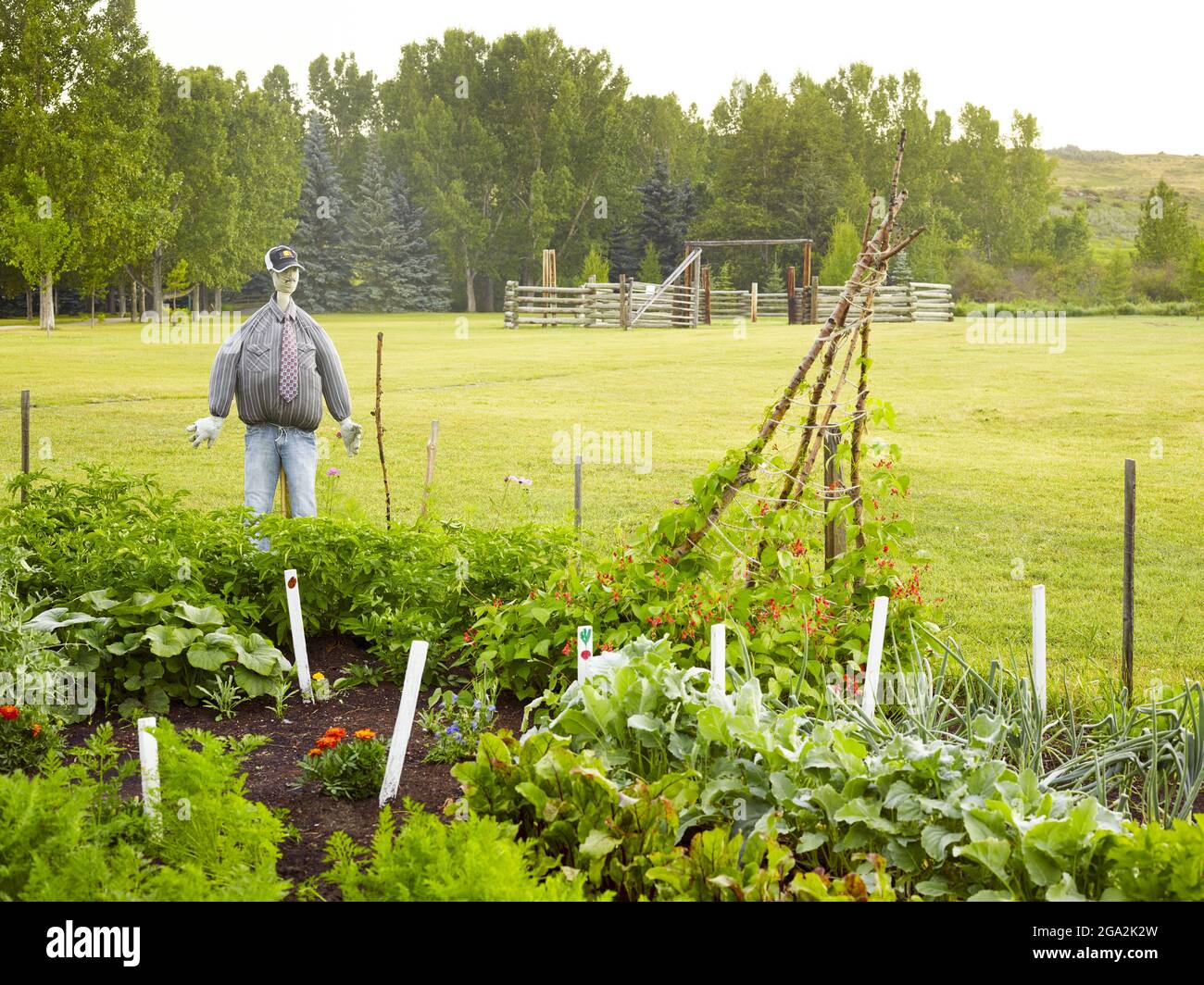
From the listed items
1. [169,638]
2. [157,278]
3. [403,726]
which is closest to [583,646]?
[403,726]

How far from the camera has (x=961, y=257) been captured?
5322 centimetres

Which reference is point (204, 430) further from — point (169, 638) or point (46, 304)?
point (46, 304)

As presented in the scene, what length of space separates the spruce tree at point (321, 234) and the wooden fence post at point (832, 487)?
5439 cm

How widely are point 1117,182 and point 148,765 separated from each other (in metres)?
159

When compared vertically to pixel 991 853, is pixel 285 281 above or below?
above

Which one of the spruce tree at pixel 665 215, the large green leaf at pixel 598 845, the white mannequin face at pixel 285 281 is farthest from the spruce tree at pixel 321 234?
the large green leaf at pixel 598 845

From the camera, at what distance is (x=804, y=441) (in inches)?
210

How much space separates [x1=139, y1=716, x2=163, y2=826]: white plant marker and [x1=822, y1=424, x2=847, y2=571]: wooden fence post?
299 centimetres

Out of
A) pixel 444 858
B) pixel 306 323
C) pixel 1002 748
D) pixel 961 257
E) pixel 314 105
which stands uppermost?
pixel 314 105

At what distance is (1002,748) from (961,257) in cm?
5239

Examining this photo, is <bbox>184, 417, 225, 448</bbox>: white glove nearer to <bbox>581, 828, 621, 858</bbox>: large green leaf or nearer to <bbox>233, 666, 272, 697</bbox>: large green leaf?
<bbox>233, 666, 272, 697</bbox>: large green leaf

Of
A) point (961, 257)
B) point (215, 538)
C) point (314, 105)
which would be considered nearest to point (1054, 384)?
point (215, 538)

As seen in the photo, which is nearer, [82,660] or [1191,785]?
[1191,785]
